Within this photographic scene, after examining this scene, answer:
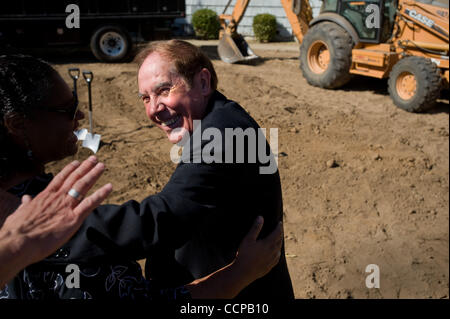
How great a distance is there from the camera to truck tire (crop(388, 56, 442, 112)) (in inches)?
325

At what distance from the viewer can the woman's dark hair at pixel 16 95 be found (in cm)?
154

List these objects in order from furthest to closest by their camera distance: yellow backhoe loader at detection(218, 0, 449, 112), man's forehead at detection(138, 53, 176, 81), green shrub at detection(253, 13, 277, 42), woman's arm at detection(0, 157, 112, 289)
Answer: green shrub at detection(253, 13, 277, 42)
yellow backhoe loader at detection(218, 0, 449, 112)
man's forehead at detection(138, 53, 176, 81)
woman's arm at detection(0, 157, 112, 289)

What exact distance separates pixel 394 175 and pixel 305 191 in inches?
57.4

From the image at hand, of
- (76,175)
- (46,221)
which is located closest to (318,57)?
(76,175)

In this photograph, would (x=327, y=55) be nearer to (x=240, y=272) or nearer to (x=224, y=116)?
(x=224, y=116)

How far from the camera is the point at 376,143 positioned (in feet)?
24.5

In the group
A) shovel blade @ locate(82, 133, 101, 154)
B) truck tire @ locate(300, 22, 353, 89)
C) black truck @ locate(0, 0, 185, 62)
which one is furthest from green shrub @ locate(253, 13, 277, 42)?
shovel blade @ locate(82, 133, 101, 154)

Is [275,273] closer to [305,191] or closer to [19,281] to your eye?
[19,281]

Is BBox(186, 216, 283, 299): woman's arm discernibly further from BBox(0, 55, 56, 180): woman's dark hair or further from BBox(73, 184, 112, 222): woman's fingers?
BBox(0, 55, 56, 180): woman's dark hair

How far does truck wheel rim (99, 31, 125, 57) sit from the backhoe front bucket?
2.70m

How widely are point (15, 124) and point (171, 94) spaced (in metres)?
0.71

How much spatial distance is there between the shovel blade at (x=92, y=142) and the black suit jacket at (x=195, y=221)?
508cm

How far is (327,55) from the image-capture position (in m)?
10.6
